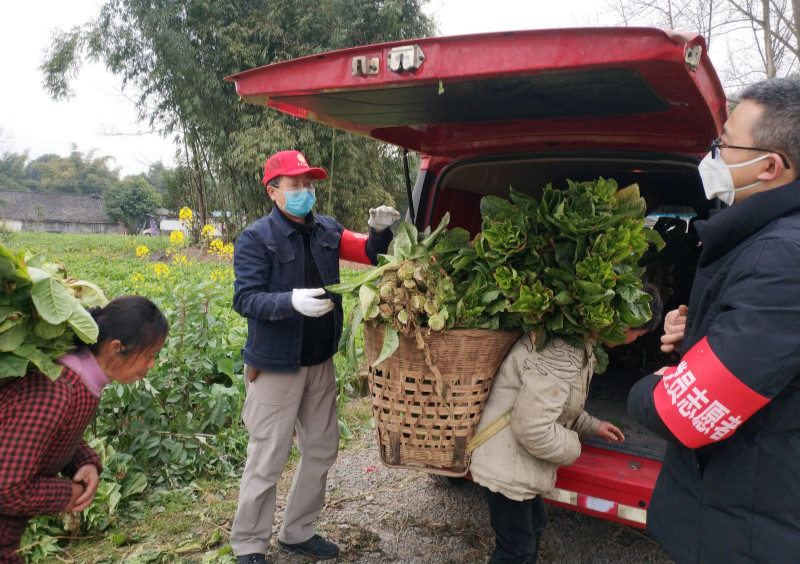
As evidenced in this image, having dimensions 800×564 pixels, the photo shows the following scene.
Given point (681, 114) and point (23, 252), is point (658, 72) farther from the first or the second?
point (23, 252)

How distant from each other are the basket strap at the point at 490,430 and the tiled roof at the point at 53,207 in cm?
7266

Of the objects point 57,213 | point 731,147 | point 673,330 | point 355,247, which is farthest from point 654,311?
point 57,213

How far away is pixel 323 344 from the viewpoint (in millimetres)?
3100

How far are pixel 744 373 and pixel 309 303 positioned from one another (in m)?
1.75

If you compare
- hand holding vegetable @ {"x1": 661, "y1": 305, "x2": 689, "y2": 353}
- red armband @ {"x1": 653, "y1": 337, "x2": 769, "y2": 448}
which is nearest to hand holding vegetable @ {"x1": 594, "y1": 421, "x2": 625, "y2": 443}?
hand holding vegetable @ {"x1": 661, "y1": 305, "x2": 689, "y2": 353}

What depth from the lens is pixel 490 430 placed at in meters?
2.32

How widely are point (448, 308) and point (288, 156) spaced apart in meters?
1.31

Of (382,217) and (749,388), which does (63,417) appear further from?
(749,388)

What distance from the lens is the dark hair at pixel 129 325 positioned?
7.10 feet

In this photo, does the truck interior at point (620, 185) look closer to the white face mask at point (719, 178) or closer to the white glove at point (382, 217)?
the white glove at point (382, 217)

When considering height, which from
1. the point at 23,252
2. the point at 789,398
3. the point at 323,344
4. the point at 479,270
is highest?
the point at 23,252

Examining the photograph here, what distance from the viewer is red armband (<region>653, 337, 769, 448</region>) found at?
1451mm

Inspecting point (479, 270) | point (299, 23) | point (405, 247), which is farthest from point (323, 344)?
point (299, 23)

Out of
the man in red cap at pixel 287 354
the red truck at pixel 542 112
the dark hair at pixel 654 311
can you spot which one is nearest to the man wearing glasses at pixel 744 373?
the red truck at pixel 542 112
